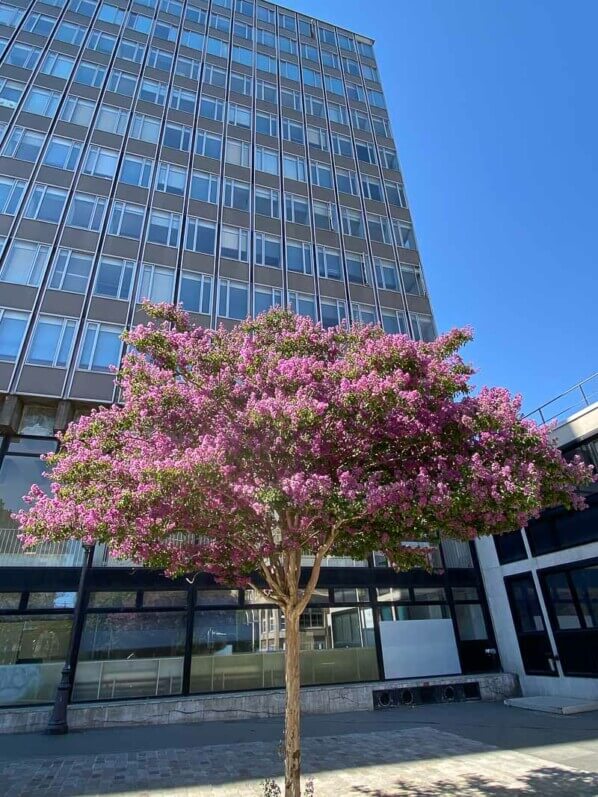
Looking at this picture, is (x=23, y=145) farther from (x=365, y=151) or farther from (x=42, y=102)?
(x=365, y=151)

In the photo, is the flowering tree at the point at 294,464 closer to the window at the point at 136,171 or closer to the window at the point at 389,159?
the window at the point at 136,171

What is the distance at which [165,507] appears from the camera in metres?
6.88

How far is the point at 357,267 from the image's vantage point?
74.2ft

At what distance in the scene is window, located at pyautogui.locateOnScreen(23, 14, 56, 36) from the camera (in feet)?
76.3

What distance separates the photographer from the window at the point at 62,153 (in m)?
19.6

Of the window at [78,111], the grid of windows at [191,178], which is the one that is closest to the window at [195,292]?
the grid of windows at [191,178]

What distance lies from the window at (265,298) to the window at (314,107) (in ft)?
43.9

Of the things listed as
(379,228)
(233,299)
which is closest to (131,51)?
(379,228)

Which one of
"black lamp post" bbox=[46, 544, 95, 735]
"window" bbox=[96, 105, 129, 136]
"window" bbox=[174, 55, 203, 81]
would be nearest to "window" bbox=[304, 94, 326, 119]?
"window" bbox=[174, 55, 203, 81]

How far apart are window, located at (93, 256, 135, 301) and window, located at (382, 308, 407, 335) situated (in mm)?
10569

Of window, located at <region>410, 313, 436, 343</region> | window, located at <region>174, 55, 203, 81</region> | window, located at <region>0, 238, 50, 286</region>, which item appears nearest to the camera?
window, located at <region>0, 238, 50, 286</region>

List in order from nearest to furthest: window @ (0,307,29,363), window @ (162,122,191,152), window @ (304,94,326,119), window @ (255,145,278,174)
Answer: window @ (0,307,29,363) → window @ (162,122,191,152) → window @ (255,145,278,174) → window @ (304,94,326,119)

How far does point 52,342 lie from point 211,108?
624 inches

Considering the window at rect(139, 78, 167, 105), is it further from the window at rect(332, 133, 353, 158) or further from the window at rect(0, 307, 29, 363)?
the window at rect(0, 307, 29, 363)
